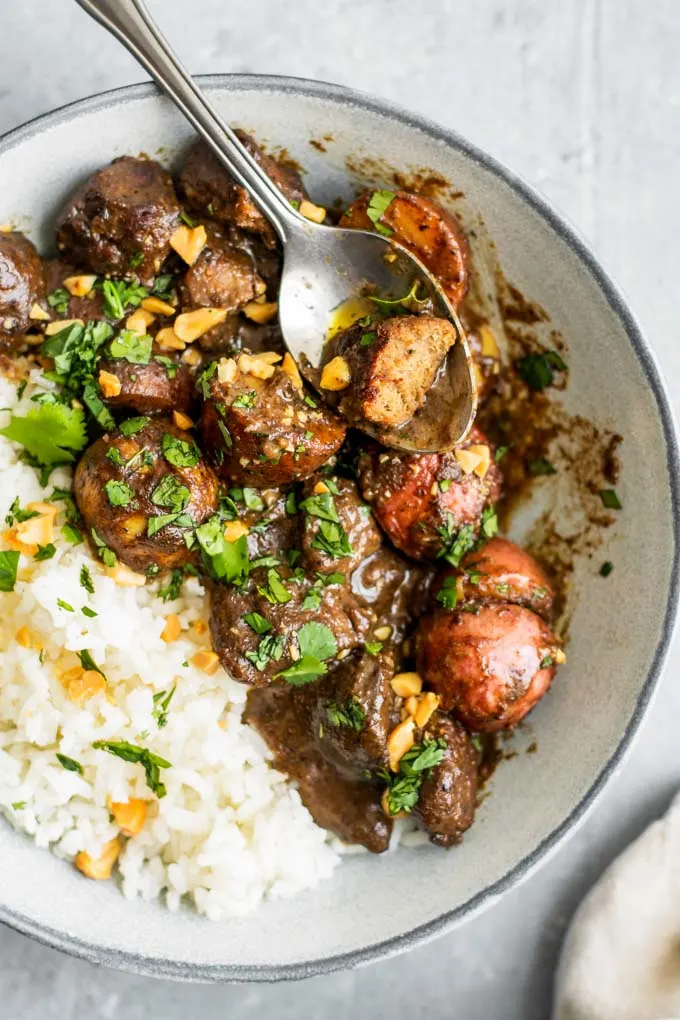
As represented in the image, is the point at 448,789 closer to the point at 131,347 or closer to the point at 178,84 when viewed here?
the point at 131,347

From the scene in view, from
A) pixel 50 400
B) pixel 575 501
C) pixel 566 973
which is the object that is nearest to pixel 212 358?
pixel 50 400

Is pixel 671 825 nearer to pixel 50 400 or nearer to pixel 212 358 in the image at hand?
pixel 212 358

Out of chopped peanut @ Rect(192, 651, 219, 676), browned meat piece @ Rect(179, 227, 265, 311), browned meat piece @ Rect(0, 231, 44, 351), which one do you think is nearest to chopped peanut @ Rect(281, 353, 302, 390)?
browned meat piece @ Rect(179, 227, 265, 311)

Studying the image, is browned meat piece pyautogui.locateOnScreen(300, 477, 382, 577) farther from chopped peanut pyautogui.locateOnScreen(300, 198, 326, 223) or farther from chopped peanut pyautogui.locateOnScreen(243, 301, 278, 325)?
chopped peanut pyautogui.locateOnScreen(300, 198, 326, 223)

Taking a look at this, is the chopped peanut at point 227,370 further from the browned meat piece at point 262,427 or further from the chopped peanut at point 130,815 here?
the chopped peanut at point 130,815

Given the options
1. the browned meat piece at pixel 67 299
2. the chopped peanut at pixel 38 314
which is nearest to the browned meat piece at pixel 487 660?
the browned meat piece at pixel 67 299

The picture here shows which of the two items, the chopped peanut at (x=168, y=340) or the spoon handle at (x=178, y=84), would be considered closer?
the spoon handle at (x=178, y=84)

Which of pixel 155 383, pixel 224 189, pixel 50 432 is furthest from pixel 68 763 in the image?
pixel 224 189
